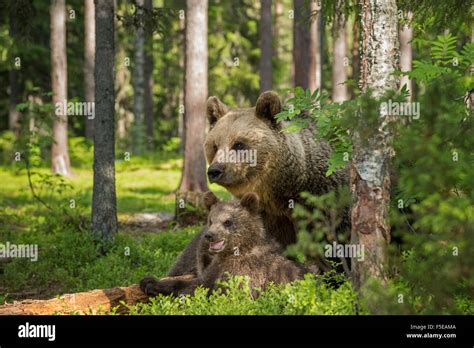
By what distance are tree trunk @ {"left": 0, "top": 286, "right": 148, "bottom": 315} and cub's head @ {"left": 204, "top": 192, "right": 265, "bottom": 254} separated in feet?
3.57

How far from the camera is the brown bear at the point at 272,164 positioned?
26.3ft

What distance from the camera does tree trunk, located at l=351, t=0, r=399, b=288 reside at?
6.27 metres

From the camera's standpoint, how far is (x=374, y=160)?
6.30 m

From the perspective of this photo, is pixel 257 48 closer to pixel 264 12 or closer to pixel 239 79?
pixel 239 79

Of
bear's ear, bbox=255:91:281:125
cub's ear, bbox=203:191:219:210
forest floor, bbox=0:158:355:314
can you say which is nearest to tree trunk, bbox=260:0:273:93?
forest floor, bbox=0:158:355:314

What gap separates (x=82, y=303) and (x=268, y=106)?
3081 millimetres

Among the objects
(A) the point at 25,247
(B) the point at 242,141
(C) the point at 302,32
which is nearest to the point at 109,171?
(A) the point at 25,247

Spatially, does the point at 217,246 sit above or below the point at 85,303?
above

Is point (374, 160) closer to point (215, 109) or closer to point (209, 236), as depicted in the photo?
point (209, 236)

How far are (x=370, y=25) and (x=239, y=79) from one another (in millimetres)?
27064

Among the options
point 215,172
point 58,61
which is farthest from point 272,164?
point 58,61

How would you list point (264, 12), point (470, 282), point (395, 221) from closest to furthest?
point (470, 282), point (395, 221), point (264, 12)
